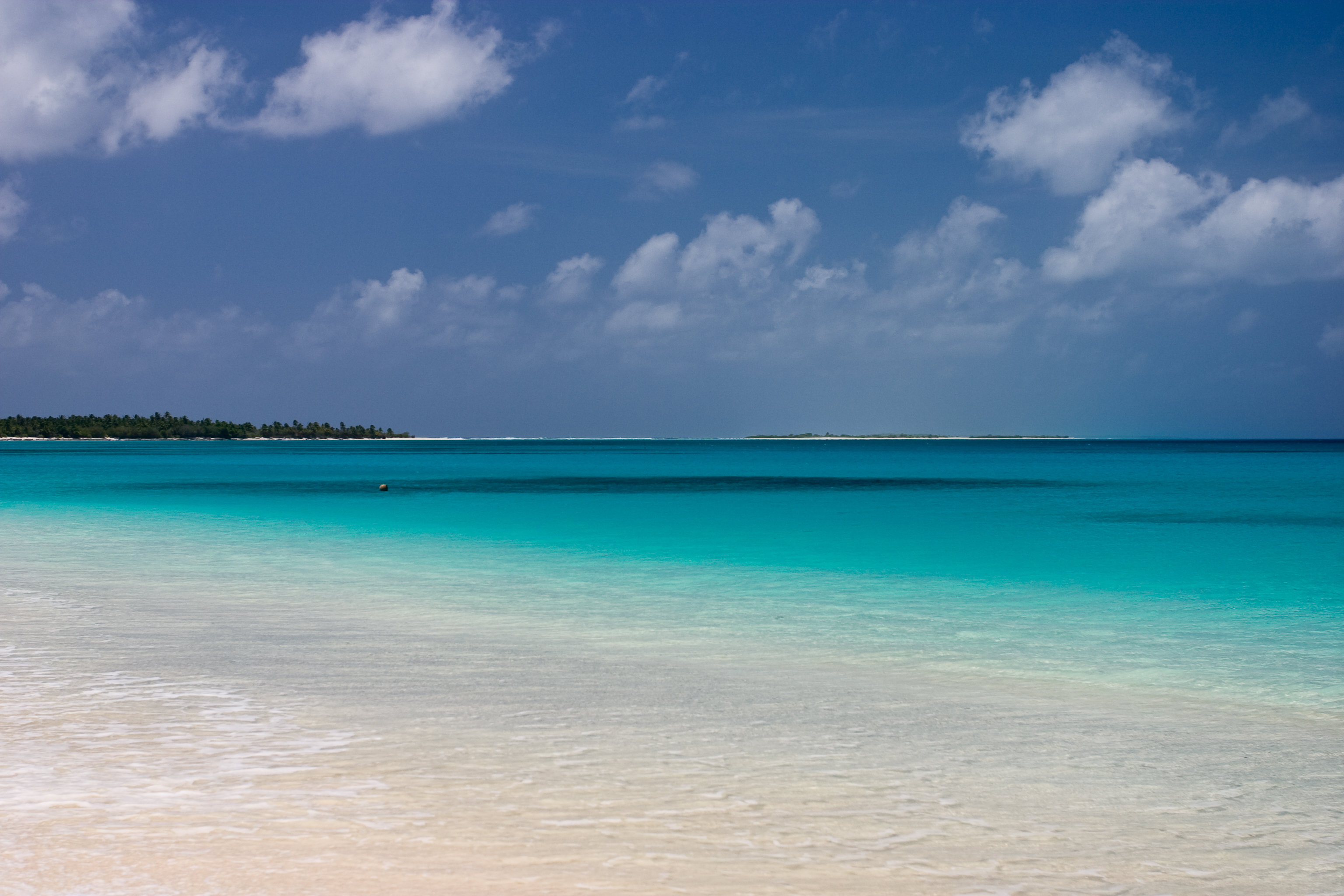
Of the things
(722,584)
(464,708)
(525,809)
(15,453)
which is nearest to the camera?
(525,809)

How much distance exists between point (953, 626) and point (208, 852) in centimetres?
898

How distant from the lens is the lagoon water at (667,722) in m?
4.61

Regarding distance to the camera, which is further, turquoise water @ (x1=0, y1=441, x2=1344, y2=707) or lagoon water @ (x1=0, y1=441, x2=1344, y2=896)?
turquoise water @ (x1=0, y1=441, x2=1344, y2=707)

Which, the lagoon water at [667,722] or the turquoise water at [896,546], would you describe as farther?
the turquoise water at [896,546]

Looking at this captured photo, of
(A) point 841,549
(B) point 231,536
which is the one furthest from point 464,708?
(B) point 231,536

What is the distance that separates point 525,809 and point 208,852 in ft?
4.44

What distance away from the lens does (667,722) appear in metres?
7.07

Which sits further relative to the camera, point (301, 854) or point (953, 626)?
point (953, 626)

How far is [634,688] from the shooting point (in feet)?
27.0

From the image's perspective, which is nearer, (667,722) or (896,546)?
(667,722)

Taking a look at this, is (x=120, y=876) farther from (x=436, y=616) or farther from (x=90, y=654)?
(x=436, y=616)

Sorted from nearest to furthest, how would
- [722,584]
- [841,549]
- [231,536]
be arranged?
[722,584] → [841,549] → [231,536]

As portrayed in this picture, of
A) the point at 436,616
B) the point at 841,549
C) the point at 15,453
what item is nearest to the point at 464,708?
the point at 436,616

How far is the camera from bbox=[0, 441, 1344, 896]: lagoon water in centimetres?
461
